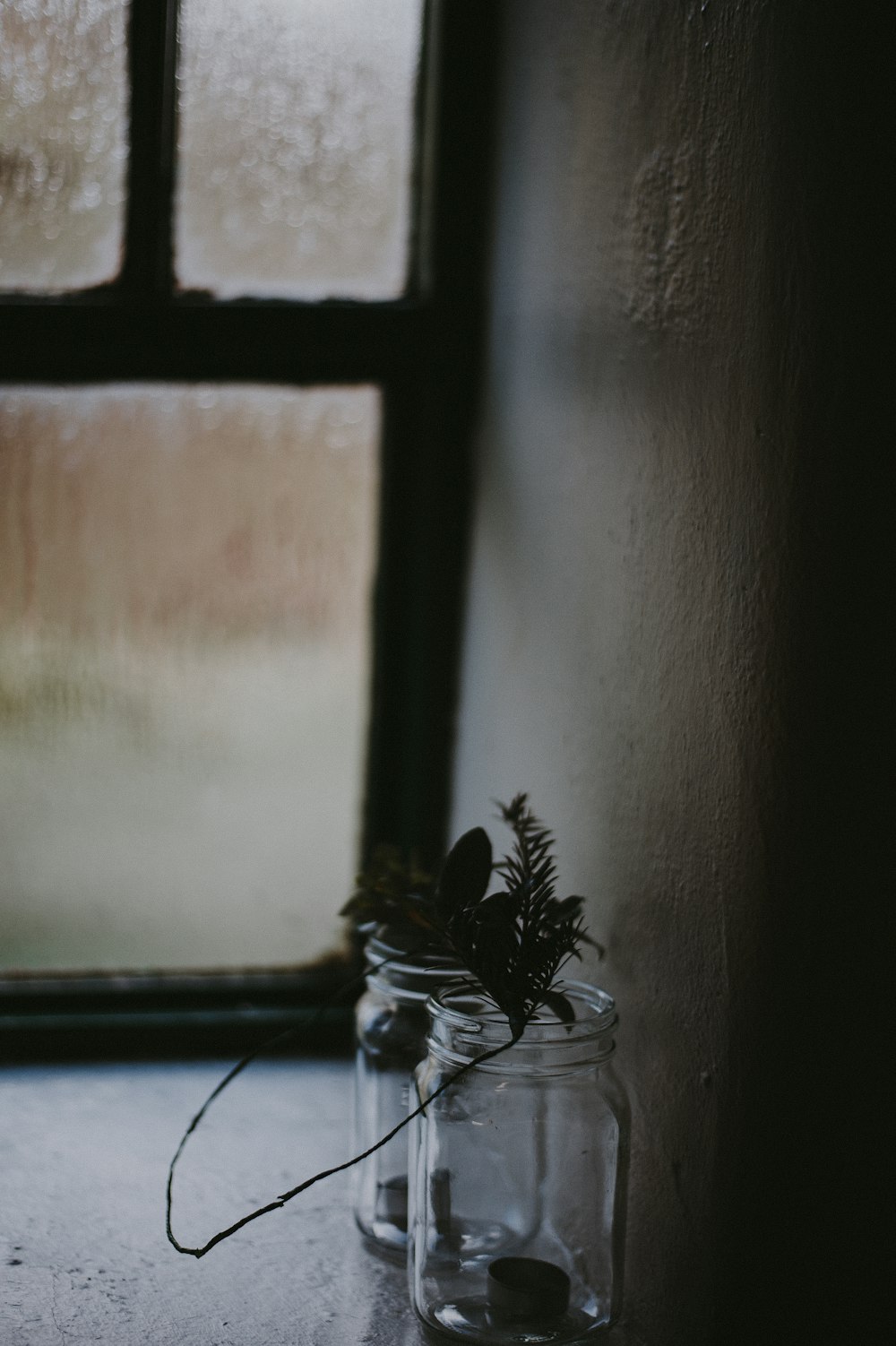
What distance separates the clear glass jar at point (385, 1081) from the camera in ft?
3.49

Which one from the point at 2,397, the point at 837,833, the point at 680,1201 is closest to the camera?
the point at 837,833

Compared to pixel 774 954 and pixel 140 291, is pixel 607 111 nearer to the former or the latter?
pixel 140 291

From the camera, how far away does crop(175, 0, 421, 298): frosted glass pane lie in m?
1.38

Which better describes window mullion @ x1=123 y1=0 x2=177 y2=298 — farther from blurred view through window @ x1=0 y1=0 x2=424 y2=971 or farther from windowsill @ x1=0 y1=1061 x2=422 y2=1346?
windowsill @ x1=0 y1=1061 x2=422 y2=1346

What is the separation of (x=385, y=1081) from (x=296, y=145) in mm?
983

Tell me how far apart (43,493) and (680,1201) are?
0.98 metres

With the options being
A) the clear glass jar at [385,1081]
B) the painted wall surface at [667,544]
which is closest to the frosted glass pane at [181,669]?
the painted wall surface at [667,544]

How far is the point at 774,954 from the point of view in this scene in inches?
28.8

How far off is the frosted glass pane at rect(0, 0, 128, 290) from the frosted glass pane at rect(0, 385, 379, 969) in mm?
141

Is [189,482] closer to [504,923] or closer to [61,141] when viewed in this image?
[61,141]

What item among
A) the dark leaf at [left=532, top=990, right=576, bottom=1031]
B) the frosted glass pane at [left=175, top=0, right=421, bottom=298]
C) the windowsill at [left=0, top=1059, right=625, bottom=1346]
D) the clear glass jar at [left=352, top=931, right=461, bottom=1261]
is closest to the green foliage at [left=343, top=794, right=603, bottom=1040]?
the dark leaf at [left=532, top=990, right=576, bottom=1031]

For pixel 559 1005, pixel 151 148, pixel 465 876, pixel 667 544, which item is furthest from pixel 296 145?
pixel 559 1005

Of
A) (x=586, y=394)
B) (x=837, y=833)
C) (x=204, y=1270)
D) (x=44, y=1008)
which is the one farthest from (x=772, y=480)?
(x=44, y=1008)

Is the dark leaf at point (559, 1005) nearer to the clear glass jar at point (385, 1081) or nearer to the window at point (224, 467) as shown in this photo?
the clear glass jar at point (385, 1081)
